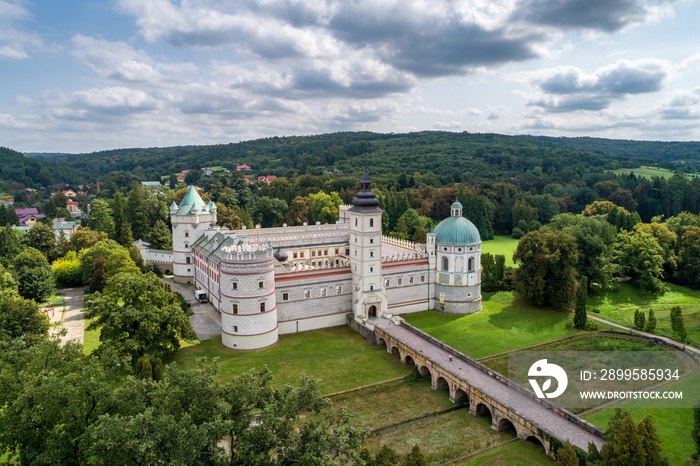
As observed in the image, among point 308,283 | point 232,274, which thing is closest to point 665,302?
point 308,283

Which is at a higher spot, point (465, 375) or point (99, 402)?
point (99, 402)

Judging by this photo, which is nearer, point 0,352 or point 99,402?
point 99,402

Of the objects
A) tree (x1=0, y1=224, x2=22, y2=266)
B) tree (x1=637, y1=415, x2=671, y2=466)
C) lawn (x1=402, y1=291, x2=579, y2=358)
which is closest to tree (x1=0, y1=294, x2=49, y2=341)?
tree (x1=0, y1=224, x2=22, y2=266)

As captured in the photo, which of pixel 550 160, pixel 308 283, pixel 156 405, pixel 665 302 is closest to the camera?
pixel 156 405

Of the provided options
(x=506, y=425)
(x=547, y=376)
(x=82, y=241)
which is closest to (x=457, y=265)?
(x=547, y=376)

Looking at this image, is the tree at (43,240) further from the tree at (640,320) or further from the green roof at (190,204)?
the tree at (640,320)

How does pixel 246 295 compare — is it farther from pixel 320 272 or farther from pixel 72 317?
pixel 72 317

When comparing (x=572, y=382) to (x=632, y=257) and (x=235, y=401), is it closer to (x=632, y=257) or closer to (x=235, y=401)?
(x=235, y=401)

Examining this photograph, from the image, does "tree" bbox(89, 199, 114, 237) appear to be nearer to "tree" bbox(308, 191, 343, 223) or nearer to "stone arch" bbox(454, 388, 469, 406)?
"tree" bbox(308, 191, 343, 223)

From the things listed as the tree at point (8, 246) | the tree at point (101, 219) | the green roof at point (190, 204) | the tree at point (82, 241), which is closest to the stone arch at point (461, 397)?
the green roof at point (190, 204)
